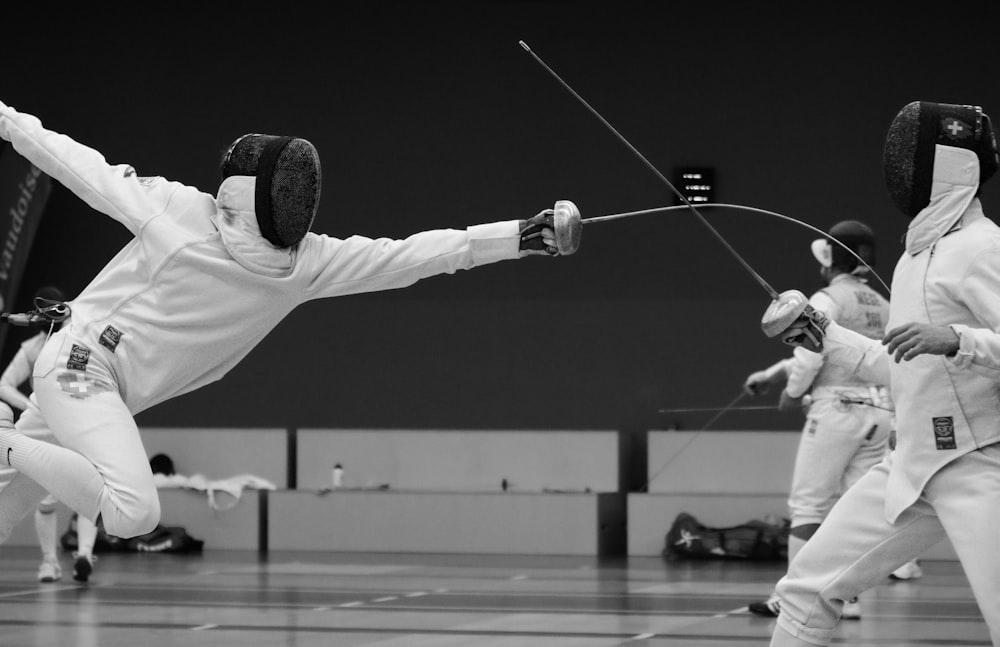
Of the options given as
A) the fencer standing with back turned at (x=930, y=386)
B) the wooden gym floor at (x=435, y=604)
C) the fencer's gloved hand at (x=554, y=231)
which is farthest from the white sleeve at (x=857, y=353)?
the wooden gym floor at (x=435, y=604)

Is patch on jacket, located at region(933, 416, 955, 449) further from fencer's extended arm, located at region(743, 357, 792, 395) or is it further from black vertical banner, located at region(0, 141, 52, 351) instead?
black vertical banner, located at region(0, 141, 52, 351)

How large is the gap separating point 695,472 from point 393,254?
16.8ft

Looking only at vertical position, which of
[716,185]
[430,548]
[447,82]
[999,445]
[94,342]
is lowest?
[430,548]

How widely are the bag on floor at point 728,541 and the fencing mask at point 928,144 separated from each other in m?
4.84

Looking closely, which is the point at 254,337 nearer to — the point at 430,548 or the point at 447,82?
the point at 430,548

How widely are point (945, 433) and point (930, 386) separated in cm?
9

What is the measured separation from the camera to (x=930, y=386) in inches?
103

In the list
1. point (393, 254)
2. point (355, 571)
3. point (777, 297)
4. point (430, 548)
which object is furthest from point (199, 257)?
point (430, 548)

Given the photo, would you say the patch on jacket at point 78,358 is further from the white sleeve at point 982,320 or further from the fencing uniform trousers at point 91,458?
the white sleeve at point 982,320

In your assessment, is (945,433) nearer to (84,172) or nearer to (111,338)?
(111,338)

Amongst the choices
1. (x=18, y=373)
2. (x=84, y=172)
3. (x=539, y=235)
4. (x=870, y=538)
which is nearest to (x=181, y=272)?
(x=84, y=172)

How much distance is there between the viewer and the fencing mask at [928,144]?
9.02 ft

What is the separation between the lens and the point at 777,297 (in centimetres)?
287

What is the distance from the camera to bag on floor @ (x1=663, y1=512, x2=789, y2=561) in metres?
7.44
